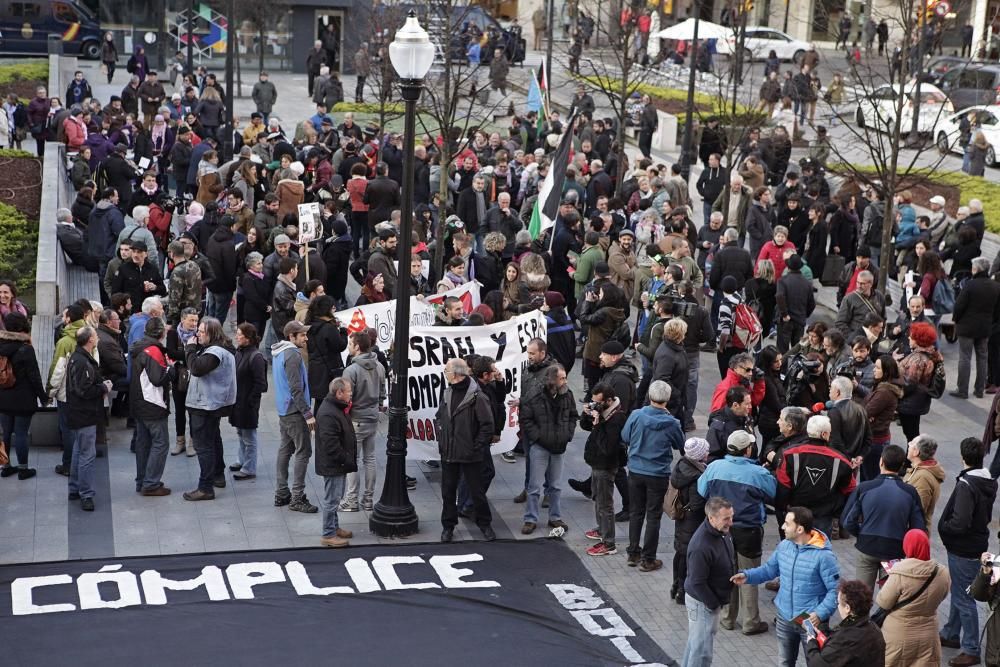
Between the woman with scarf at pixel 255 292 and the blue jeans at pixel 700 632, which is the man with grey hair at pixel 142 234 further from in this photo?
the blue jeans at pixel 700 632

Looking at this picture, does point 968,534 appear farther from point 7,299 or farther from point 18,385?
point 7,299

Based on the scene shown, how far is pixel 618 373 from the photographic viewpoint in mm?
12875

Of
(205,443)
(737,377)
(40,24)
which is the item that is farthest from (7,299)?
(40,24)

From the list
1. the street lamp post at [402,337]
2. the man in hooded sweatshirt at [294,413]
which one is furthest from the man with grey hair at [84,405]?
the street lamp post at [402,337]

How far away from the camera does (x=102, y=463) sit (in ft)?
47.1

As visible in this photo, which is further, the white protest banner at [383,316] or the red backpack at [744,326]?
the red backpack at [744,326]

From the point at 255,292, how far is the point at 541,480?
211 inches

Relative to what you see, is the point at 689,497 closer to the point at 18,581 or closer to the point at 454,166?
A: the point at 18,581

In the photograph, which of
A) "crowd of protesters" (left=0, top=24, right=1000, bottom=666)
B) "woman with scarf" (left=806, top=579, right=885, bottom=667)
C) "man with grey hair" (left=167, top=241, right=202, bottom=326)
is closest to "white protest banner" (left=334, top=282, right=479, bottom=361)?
"crowd of protesters" (left=0, top=24, right=1000, bottom=666)

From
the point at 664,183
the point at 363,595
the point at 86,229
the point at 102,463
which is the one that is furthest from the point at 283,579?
the point at 664,183

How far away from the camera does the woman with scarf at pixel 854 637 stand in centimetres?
859

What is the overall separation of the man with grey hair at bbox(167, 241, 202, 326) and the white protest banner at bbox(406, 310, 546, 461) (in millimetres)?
3764

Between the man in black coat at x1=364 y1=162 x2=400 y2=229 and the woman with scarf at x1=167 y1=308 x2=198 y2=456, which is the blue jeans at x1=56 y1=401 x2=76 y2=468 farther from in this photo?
the man in black coat at x1=364 y1=162 x2=400 y2=229

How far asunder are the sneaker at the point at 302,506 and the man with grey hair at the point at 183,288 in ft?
13.1
